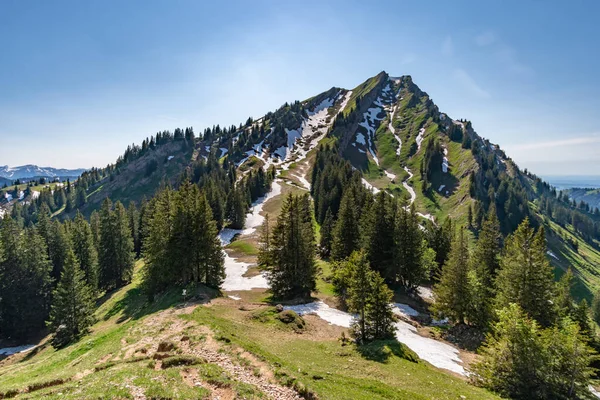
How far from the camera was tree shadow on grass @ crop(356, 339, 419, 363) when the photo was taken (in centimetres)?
2247

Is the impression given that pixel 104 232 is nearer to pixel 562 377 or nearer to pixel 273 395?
pixel 273 395

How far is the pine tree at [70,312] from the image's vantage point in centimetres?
3516

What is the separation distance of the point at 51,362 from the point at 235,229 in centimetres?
6743

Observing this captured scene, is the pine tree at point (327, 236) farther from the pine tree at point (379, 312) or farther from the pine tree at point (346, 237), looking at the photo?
the pine tree at point (379, 312)

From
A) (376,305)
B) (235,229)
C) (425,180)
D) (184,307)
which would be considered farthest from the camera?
(425,180)

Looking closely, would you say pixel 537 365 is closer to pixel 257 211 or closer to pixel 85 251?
pixel 85 251

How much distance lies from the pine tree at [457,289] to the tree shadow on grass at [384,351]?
45.1 ft

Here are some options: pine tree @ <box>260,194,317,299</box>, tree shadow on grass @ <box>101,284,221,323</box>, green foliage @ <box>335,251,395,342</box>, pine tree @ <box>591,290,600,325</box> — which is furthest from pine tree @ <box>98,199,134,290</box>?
pine tree @ <box>591,290,600,325</box>

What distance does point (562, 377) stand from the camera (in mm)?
19297

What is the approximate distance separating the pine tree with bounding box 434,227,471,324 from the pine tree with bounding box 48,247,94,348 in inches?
1678

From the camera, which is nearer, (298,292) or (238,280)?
(298,292)

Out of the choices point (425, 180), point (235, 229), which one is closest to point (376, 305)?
point (235, 229)

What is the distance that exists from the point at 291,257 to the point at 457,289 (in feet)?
→ 67.6

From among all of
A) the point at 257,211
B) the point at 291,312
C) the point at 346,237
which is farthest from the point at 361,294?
the point at 257,211
